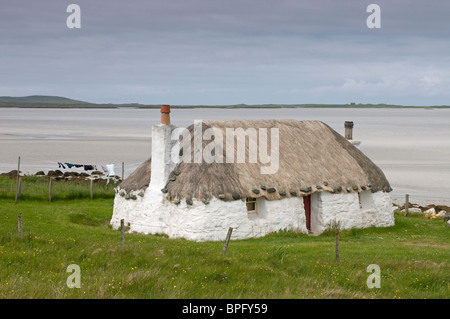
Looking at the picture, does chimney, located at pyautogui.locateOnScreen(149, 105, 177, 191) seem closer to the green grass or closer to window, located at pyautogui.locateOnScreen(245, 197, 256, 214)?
window, located at pyautogui.locateOnScreen(245, 197, 256, 214)

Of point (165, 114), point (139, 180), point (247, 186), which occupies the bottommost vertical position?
point (247, 186)

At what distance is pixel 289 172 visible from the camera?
2628cm

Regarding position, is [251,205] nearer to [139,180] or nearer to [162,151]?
[162,151]

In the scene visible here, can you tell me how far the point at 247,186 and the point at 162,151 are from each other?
3.71 m

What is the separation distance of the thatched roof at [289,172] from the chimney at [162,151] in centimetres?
35

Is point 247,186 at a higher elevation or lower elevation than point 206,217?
higher

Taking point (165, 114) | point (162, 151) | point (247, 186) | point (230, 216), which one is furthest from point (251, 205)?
point (165, 114)

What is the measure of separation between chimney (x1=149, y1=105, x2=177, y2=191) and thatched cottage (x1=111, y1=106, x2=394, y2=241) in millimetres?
40

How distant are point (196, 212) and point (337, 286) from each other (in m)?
10.1

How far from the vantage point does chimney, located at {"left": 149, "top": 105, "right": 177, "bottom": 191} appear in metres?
24.2
